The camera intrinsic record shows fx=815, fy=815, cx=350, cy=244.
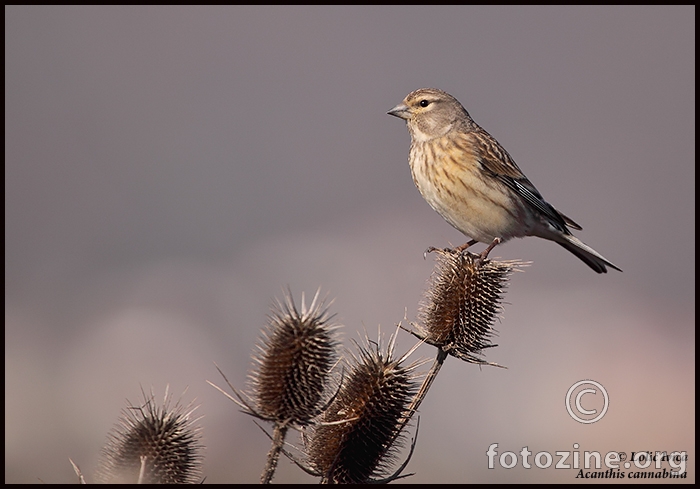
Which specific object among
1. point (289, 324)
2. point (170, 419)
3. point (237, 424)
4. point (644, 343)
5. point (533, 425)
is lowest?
point (170, 419)

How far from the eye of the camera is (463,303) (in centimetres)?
433

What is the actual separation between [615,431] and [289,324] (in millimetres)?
7968

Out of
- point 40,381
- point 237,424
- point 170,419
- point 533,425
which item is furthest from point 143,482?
point 40,381

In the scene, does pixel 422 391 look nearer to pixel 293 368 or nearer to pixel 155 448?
pixel 293 368

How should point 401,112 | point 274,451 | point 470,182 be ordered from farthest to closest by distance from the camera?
point 401,112, point 470,182, point 274,451

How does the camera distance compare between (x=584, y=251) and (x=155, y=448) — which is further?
(x=584, y=251)

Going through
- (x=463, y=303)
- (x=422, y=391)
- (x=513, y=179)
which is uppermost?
(x=513, y=179)

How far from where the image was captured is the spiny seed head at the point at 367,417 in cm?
400

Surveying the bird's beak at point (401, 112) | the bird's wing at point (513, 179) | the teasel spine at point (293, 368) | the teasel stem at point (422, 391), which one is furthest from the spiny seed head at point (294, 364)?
the bird's beak at point (401, 112)

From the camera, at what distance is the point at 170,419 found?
381 centimetres

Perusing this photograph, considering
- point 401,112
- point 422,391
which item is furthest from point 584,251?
point 422,391

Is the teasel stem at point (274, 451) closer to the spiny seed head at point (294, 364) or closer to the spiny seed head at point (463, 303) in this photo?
the spiny seed head at point (294, 364)

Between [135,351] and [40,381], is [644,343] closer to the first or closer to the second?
[135,351]

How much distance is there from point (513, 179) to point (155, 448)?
4.07 metres
